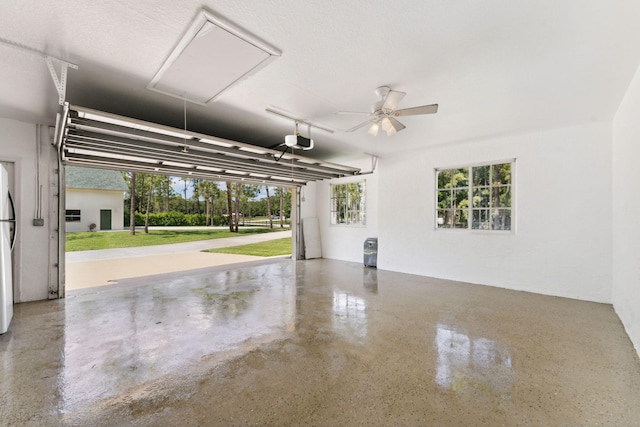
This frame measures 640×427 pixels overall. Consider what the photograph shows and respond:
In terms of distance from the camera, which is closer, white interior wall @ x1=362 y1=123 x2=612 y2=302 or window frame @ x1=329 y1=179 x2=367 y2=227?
white interior wall @ x1=362 y1=123 x2=612 y2=302

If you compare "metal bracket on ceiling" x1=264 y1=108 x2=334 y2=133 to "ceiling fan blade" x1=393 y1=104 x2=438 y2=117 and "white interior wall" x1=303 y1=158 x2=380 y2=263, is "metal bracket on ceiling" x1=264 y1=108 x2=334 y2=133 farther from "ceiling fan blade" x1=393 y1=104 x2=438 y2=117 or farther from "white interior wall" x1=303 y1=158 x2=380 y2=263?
"white interior wall" x1=303 y1=158 x2=380 y2=263

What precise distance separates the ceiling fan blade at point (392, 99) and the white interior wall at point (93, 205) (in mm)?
14159

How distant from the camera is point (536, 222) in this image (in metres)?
4.68

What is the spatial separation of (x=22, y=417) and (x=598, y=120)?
7.19 m

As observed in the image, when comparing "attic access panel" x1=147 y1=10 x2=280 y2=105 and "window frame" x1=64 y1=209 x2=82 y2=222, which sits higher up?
"attic access panel" x1=147 y1=10 x2=280 y2=105

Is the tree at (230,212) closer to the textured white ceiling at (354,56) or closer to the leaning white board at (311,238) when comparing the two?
the leaning white board at (311,238)

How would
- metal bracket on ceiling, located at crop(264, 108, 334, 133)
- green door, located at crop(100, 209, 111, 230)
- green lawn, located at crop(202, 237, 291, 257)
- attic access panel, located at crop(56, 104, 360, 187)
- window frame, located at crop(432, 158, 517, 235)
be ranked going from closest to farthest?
attic access panel, located at crop(56, 104, 360, 187)
metal bracket on ceiling, located at crop(264, 108, 334, 133)
window frame, located at crop(432, 158, 517, 235)
green lawn, located at crop(202, 237, 291, 257)
green door, located at crop(100, 209, 111, 230)

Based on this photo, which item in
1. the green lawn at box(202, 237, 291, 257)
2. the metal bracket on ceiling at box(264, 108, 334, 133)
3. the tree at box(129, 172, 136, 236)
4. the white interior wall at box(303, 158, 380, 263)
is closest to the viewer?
the metal bracket on ceiling at box(264, 108, 334, 133)

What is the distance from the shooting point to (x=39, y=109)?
146 inches

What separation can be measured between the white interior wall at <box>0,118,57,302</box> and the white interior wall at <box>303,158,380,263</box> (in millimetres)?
5843

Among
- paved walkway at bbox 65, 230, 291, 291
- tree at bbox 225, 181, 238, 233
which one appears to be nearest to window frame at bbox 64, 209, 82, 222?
paved walkway at bbox 65, 230, 291, 291

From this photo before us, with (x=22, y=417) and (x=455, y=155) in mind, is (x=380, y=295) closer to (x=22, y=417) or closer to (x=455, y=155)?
(x=455, y=155)

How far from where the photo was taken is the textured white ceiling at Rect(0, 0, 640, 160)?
75.4 inches

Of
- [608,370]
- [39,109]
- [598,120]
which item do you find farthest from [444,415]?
[39,109]
